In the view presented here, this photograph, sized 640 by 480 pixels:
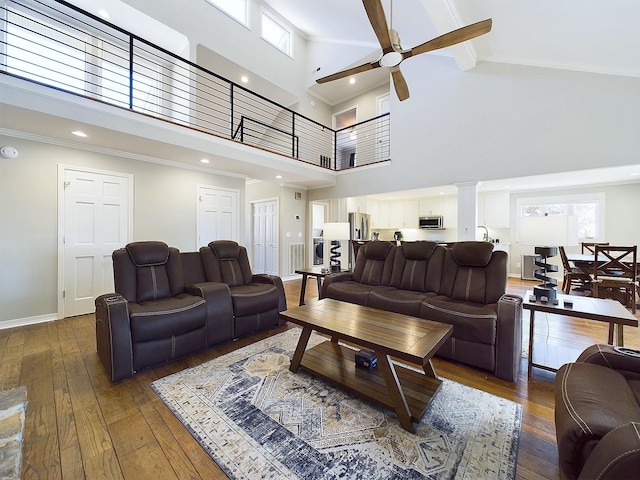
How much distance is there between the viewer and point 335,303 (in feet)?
8.63

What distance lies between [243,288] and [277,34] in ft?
20.4

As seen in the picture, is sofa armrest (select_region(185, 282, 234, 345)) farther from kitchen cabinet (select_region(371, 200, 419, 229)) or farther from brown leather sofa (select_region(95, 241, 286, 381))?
kitchen cabinet (select_region(371, 200, 419, 229))

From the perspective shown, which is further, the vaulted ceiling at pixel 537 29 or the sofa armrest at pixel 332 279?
the sofa armrest at pixel 332 279

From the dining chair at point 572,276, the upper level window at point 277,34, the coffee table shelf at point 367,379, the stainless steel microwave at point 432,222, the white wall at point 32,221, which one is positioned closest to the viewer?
the coffee table shelf at point 367,379

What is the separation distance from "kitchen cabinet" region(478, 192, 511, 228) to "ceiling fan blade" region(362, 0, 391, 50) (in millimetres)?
5413

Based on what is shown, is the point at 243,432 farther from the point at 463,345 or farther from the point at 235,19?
the point at 235,19

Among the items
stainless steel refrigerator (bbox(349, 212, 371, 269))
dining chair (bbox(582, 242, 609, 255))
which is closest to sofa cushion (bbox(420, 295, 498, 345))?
dining chair (bbox(582, 242, 609, 255))

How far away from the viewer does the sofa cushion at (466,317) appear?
2256 millimetres

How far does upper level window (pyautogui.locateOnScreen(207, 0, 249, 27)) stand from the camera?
5258 mm

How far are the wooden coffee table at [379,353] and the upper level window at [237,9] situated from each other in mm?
6103

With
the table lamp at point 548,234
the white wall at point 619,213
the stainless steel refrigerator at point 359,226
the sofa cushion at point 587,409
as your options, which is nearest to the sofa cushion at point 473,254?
the table lamp at point 548,234

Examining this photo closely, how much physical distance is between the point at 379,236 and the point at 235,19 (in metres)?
6.07

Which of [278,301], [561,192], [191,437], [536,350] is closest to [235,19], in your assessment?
[278,301]

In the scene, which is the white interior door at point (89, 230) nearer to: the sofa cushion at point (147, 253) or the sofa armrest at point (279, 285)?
the sofa cushion at point (147, 253)
